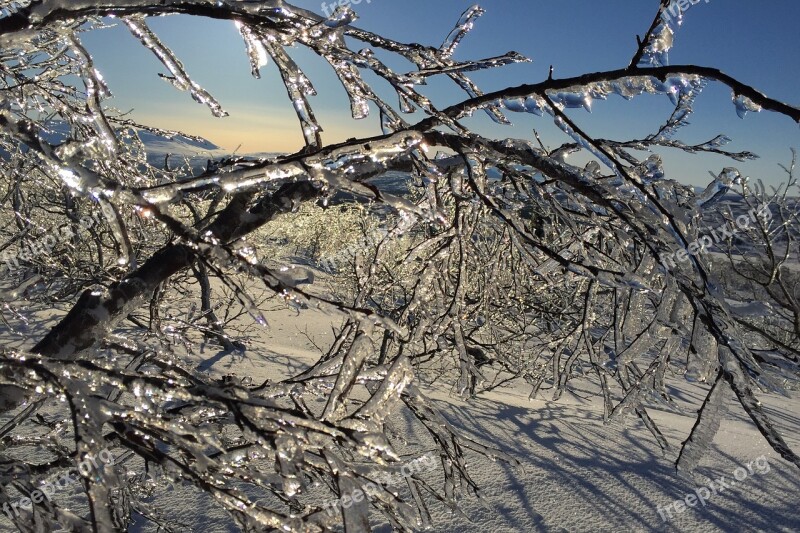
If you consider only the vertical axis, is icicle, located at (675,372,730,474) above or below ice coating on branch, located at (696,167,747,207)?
below

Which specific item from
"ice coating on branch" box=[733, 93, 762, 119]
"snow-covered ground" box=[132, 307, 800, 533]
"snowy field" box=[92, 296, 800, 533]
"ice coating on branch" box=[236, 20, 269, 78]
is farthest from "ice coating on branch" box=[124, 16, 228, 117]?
"snow-covered ground" box=[132, 307, 800, 533]

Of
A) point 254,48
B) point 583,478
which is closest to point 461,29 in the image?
point 254,48

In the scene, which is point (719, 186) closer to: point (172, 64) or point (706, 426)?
point (706, 426)

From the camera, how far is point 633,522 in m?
2.67

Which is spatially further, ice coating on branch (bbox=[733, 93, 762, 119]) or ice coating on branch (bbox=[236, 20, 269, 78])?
ice coating on branch (bbox=[236, 20, 269, 78])

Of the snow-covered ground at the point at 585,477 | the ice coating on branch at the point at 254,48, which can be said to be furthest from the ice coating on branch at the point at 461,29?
the snow-covered ground at the point at 585,477

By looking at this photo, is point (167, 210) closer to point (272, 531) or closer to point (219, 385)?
point (219, 385)

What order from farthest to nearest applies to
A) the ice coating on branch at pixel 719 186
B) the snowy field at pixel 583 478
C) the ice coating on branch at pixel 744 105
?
the snowy field at pixel 583 478 → the ice coating on branch at pixel 719 186 → the ice coating on branch at pixel 744 105

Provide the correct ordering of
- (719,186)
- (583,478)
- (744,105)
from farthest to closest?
1. (583,478)
2. (719,186)
3. (744,105)

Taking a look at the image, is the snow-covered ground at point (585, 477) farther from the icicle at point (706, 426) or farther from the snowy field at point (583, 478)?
the icicle at point (706, 426)

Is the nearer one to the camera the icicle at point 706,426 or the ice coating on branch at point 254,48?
the icicle at point 706,426

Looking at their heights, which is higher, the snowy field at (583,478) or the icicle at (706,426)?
the icicle at (706,426)

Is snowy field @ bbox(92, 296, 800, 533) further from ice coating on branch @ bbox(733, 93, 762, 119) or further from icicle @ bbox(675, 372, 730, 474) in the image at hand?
ice coating on branch @ bbox(733, 93, 762, 119)

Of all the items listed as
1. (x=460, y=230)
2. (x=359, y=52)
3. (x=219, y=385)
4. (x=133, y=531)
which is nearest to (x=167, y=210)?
(x=219, y=385)
